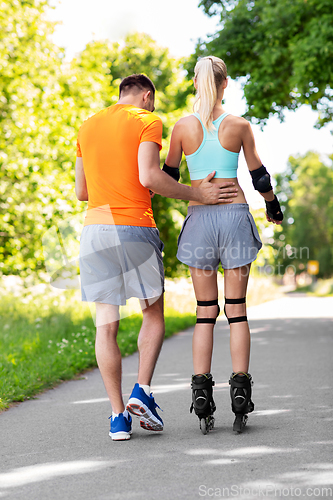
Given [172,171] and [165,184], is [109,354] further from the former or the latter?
[172,171]

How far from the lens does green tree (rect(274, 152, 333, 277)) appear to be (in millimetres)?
67688

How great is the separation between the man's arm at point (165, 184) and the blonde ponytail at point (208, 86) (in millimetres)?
361

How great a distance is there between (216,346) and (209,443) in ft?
18.8

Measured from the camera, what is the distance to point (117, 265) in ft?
11.9

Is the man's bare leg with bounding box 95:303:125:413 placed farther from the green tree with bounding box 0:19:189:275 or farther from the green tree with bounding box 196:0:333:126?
the green tree with bounding box 0:19:189:275

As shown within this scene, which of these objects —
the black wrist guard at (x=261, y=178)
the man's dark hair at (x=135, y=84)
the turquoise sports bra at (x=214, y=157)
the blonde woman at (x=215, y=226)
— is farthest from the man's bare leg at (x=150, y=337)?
the man's dark hair at (x=135, y=84)

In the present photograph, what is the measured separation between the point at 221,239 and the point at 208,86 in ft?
3.15

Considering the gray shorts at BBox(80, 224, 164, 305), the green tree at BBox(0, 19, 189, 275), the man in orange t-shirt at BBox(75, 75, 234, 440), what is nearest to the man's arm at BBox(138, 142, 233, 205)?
the man in orange t-shirt at BBox(75, 75, 234, 440)

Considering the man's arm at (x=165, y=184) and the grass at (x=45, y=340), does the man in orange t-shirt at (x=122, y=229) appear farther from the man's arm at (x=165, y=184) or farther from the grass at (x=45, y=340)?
the grass at (x=45, y=340)

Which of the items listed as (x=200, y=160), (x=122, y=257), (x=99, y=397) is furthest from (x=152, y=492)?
(x=99, y=397)

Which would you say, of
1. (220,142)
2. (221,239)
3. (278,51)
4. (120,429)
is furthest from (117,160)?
(278,51)

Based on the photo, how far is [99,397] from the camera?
16.5ft

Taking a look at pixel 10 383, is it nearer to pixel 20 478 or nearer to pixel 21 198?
pixel 20 478

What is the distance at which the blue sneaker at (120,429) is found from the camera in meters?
3.50
